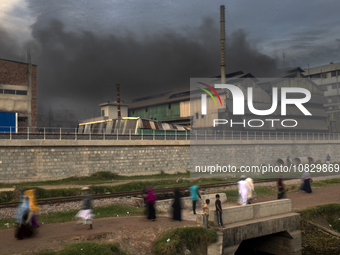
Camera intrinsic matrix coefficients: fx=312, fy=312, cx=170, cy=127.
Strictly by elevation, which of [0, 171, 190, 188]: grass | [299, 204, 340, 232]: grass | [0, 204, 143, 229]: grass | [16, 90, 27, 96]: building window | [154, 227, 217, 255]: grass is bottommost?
[299, 204, 340, 232]: grass

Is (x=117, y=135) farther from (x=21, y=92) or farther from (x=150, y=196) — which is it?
(x=150, y=196)

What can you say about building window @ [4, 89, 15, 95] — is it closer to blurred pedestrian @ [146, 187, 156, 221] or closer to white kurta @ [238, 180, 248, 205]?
blurred pedestrian @ [146, 187, 156, 221]

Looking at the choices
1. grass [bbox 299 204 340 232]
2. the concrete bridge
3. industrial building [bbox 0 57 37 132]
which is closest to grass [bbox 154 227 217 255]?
the concrete bridge

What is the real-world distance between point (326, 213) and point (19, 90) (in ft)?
111

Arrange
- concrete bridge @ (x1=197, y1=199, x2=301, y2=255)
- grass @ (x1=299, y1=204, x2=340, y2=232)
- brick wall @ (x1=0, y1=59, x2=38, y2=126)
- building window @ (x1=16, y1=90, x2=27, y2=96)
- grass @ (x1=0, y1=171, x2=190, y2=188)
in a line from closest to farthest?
concrete bridge @ (x1=197, y1=199, x2=301, y2=255) < grass @ (x1=299, y1=204, x2=340, y2=232) < grass @ (x1=0, y1=171, x2=190, y2=188) < brick wall @ (x1=0, y1=59, x2=38, y2=126) < building window @ (x1=16, y1=90, x2=27, y2=96)

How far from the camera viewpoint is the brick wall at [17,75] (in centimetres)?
3588

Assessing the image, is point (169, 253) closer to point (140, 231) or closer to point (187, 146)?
point (140, 231)

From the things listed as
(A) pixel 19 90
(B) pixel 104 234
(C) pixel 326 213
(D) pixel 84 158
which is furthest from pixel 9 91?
(C) pixel 326 213

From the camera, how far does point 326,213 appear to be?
16.7 metres

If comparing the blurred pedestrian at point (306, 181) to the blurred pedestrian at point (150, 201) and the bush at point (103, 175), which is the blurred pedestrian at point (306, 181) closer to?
the blurred pedestrian at point (150, 201)

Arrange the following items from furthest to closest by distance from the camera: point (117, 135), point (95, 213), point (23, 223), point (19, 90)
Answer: point (19, 90) → point (117, 135) → point (95, 213) → point (23, 223)

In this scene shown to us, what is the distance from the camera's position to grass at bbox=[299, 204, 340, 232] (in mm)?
15723

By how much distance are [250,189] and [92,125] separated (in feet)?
107

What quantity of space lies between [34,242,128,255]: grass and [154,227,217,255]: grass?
155 cm
